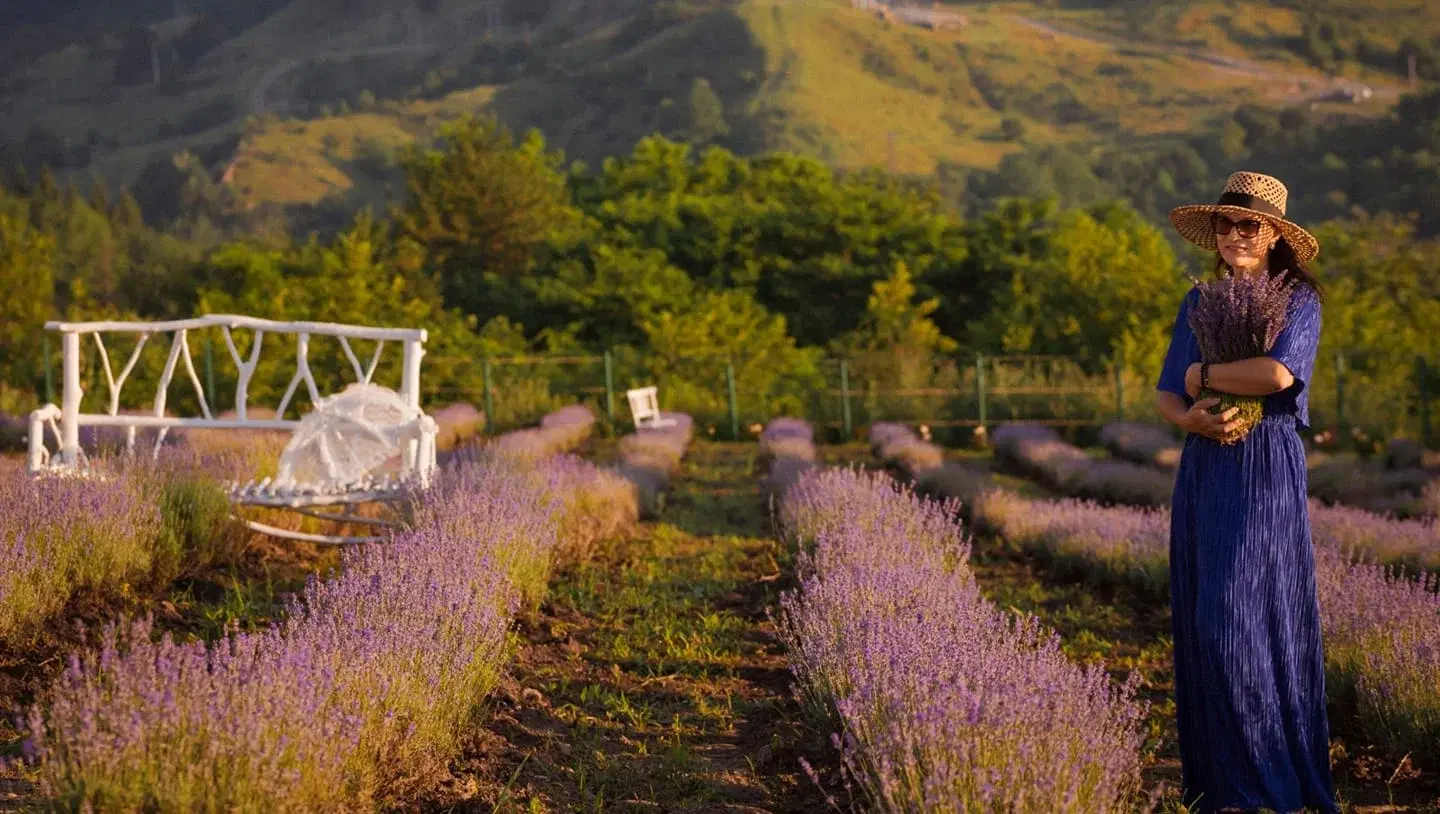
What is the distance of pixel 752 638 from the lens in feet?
21.0

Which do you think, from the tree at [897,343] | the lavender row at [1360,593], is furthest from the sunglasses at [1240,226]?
the tree at [897,343]

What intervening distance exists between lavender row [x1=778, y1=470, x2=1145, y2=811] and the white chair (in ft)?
43.5

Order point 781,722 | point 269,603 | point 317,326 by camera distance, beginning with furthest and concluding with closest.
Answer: point 317,326, point 269,603, point 781,722

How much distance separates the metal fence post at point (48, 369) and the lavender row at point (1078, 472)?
40.7 feet

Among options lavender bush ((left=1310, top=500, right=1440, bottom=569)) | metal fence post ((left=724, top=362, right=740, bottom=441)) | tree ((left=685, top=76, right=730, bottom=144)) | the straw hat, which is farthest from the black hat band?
tree ((left=685, top=76, right=730, bottom=144))

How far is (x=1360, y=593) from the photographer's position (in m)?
5.37

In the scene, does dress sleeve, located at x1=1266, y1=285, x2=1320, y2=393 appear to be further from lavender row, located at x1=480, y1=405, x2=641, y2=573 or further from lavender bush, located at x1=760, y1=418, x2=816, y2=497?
lavender bush, located at x1=760, y1=418, x2=816, y2=497

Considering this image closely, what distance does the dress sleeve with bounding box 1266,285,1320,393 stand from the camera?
12.3 feet

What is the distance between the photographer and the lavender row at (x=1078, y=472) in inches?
451

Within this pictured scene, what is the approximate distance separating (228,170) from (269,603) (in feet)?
340

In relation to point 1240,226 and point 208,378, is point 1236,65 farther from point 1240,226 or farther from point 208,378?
point 1240,226

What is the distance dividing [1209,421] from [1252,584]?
43 cm

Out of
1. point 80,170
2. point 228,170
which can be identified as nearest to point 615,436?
point 228,170

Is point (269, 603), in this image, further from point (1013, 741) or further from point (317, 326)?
point (1013, 741)
